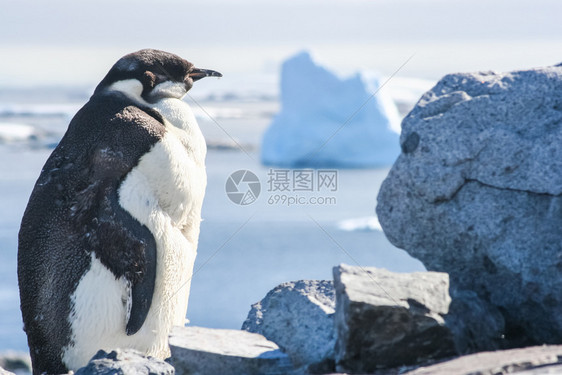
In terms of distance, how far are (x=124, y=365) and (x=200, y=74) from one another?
2204 millimetres

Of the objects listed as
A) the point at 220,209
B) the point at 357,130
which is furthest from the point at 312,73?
the point at 220,209

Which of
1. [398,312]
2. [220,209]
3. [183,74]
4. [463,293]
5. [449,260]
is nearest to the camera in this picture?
[398,312]

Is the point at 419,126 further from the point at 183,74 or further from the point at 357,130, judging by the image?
the point at 357,130

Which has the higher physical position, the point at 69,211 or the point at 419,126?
the point at 419,126

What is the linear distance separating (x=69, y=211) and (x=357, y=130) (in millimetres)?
19074

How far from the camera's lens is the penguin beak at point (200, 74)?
4484 millimetres

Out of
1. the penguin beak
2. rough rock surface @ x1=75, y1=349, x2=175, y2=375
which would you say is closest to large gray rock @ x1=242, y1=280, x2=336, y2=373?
rough rock surface @ x1=75, y1=349, x2=175, y2=375

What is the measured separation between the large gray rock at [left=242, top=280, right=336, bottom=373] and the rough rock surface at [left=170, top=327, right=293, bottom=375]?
0.44ft

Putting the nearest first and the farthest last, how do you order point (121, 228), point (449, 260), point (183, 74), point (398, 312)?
point (398, 312) < point (449, 260) < point (121, 228) < point (183, 74)

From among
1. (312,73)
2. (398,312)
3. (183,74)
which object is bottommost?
(312,73)

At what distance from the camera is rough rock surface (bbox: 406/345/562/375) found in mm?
2258

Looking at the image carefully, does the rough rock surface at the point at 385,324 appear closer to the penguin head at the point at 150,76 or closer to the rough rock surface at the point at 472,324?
the rough rock surface at the point at 472,324

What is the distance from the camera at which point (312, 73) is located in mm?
21969

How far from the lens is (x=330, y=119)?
22391 mm
